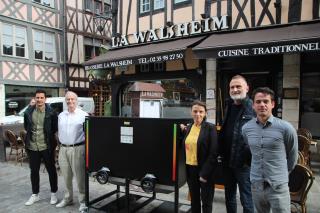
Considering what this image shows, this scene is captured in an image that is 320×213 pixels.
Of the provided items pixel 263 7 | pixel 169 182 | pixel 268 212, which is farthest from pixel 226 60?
pixel 268 212

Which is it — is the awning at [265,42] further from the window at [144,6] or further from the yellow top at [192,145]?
the yellow top at [192,145]

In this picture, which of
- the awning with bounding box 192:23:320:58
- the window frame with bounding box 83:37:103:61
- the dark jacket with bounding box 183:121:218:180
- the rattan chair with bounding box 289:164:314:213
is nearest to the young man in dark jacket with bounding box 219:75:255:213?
the dark jacket with bounding box 183:121:218:180

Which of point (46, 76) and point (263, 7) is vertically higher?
point (263, 7)

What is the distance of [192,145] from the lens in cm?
343

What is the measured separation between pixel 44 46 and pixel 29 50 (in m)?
1.02

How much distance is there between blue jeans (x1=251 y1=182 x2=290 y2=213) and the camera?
103 inches

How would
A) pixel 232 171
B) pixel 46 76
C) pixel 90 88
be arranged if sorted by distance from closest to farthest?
1. pixel 232 171
2. pixel 46 76
3. pixel 90 88

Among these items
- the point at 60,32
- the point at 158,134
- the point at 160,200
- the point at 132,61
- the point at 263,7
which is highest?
the point at 60,32

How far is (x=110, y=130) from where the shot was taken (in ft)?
13.2

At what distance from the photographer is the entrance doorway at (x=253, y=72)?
7832mm

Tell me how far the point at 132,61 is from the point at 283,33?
3919mm

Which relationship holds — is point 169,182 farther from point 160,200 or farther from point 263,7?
point 263,7

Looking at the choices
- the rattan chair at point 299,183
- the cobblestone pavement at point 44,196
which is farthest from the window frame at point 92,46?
→ the rattan chair at point 299,183

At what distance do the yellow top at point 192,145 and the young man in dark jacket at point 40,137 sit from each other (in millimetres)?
2267
